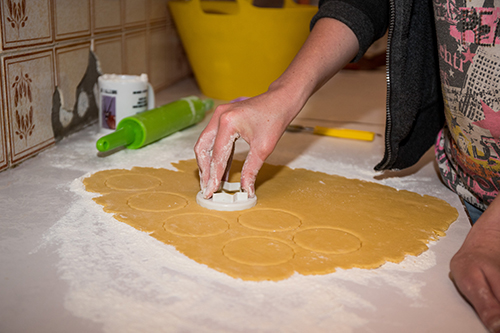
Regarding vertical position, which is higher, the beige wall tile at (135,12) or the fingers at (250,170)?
the beige wall tile at (135,12)

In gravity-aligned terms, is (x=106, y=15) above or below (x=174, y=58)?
above

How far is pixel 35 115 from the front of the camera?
3.52 feet

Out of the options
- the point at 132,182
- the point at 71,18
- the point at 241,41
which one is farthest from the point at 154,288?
the point at 241,41

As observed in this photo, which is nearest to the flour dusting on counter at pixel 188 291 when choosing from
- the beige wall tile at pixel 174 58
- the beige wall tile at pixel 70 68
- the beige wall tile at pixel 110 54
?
the beige wall tile at pixel 70 68

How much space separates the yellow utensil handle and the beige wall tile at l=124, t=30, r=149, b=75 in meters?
→ 0.68

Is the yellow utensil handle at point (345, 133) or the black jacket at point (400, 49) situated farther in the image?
the yellow utensil handle at point (345, 133)

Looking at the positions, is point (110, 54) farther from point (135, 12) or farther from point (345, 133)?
point (345, 133)

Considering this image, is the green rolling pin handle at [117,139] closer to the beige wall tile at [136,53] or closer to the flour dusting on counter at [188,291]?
the flour dusting on counter at [188,291]

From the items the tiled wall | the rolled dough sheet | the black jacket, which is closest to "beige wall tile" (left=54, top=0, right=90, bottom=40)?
the tiled wall

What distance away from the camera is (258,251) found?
27.3 inches

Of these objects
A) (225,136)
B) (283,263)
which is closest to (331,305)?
(283,263)

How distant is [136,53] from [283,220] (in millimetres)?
1034

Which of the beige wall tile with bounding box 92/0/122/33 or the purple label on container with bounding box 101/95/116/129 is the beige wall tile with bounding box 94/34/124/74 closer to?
the beige wall tile with bounding box 92/0/122/33

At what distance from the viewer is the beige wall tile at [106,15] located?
4.27 feet
